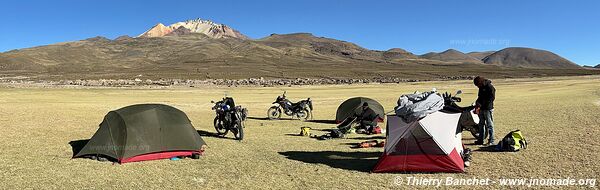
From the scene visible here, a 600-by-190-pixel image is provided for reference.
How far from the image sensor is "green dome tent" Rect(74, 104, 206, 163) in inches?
487

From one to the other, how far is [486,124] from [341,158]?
5143mm

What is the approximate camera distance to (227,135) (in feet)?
59.1

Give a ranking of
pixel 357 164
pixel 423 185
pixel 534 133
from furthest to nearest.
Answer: pixel 534 133, pixel 357 164, pixel 423 185

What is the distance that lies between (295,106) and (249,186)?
14700 millimetres

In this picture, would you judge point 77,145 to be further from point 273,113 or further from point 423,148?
point 273,113

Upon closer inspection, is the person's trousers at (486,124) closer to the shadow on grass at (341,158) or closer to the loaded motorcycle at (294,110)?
the shadow on grass at (341,158)

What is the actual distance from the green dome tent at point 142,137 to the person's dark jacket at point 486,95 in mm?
9018

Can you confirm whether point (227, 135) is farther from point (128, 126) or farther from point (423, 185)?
point (423, 185)

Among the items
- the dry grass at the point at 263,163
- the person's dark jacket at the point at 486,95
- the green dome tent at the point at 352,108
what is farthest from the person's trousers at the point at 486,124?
the green dome tent at the point at 352,108

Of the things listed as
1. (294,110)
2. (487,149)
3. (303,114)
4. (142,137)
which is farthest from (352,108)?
(142,137)

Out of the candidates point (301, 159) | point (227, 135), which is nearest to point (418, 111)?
point (301, 159)

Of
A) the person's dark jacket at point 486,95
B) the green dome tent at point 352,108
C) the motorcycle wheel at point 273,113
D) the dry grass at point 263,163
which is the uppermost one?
the person's dark jacket at point 486,95

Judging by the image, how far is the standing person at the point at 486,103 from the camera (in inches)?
527

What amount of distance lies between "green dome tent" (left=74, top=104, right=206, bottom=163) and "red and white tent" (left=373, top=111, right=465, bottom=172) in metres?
6.04
